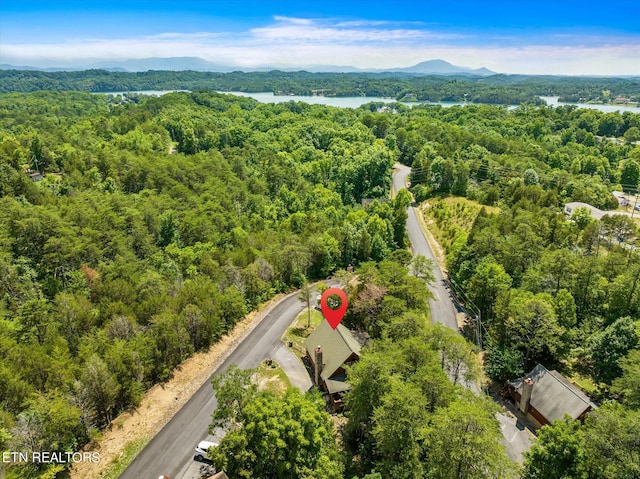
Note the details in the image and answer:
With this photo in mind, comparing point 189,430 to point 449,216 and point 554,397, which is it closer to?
point 554,397

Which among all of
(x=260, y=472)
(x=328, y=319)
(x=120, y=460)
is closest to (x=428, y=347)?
(x=328, y=319)

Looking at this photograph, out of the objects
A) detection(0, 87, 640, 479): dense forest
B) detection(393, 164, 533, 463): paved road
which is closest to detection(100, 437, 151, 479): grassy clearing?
detection(0, 87, 640, 479): dense forest

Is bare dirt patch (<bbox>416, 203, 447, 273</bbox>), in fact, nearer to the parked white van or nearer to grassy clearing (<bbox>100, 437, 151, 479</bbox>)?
the parked white van

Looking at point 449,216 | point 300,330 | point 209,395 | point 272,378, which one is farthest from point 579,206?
point 209,395

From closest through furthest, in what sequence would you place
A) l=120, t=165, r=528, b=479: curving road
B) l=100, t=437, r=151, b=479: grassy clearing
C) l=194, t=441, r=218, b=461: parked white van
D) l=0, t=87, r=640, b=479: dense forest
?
l=0, t=87, r=640, b=479: dense forest
l=100, t=437, r=151, b=479: grassy clearing
l=120, t=165, r=528, b=479: curving road
l=194, t=441, r=218, b=461: parked white van

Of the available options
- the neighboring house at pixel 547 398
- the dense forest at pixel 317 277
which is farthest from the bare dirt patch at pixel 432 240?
the neighboring house at pixel 547 398

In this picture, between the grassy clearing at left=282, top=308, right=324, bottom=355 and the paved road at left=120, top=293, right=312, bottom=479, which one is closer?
the paved road at left=120, top=293, right=312, bottom=479
